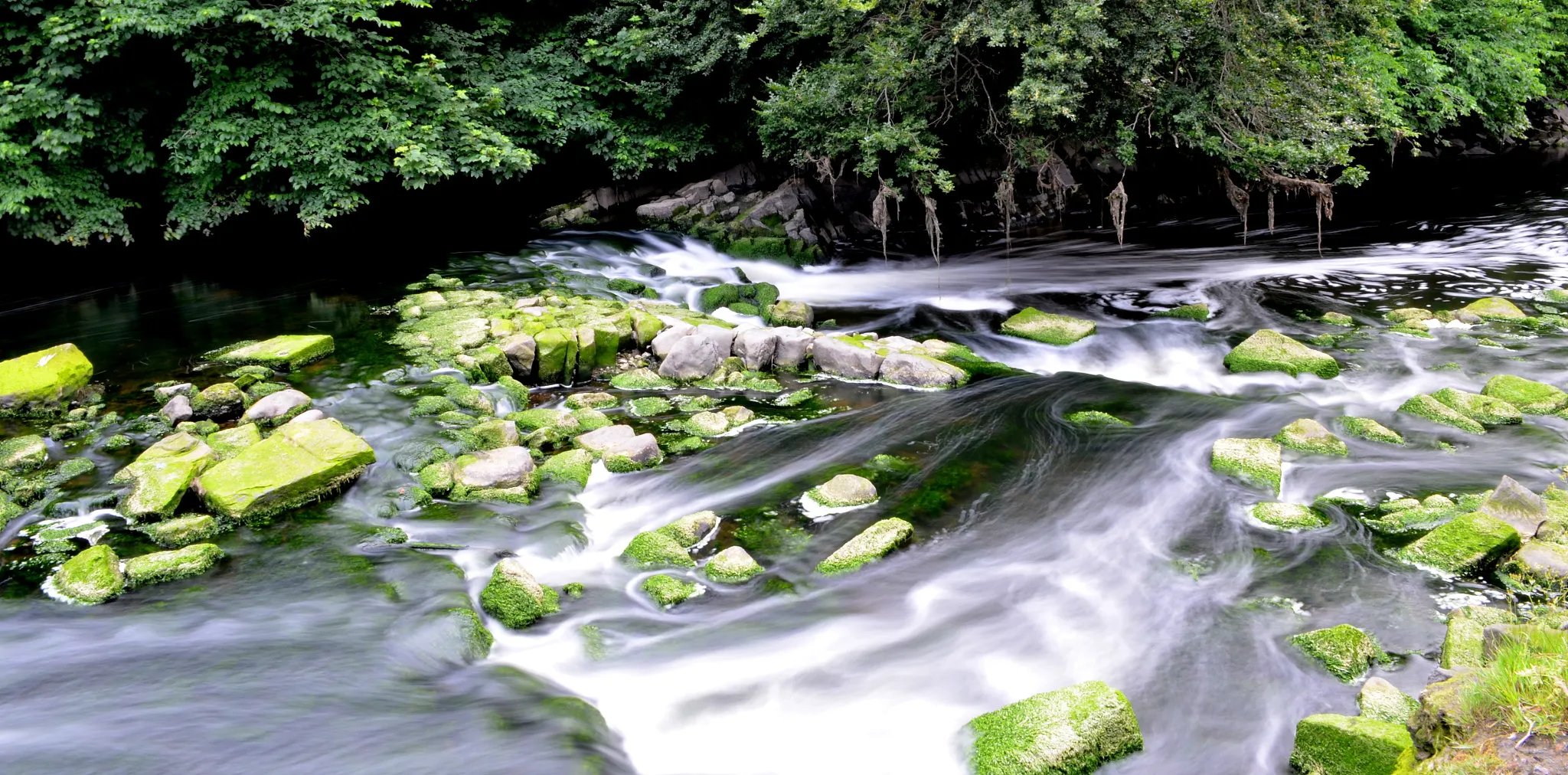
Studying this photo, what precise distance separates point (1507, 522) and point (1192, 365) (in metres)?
5.01

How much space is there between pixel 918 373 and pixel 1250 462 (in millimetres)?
3255

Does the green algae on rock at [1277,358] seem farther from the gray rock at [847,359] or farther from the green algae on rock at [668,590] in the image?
the green algae on rock at [668,590]

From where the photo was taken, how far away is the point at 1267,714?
4.23 metres

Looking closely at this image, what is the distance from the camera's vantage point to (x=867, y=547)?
224 inches

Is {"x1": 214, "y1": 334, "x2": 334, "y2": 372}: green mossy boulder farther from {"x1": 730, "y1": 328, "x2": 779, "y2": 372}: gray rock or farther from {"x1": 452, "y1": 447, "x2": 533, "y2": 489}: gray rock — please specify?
{"x1": 730, "y1": 328, "x2": 779, "y2": 372}: gray rock

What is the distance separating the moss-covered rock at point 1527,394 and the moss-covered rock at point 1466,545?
3492 millimetres

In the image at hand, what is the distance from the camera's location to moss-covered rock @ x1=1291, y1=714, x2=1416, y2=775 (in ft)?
10.8

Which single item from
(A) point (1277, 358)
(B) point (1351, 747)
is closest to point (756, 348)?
(A) point (1277, 358)

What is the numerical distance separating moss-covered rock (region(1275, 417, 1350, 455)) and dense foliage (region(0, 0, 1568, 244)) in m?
5.04

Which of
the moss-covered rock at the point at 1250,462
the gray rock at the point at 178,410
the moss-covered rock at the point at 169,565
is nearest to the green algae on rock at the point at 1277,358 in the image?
the moss-covered rock at the point at 1250,462

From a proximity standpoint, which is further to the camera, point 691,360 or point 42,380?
point 691,360

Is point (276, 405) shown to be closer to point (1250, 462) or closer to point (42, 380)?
point (42, 380)

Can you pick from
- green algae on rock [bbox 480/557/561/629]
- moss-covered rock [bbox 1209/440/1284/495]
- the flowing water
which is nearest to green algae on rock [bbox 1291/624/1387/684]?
the flowing water

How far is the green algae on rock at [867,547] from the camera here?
557 centimetres
